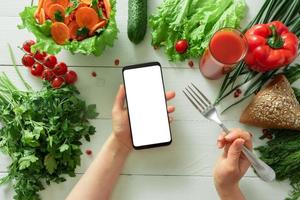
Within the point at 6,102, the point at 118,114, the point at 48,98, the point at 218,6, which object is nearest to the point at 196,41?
the point at 218,6

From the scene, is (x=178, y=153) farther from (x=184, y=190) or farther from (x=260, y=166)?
(x=260, y=166)

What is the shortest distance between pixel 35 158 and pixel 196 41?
0.51 meters

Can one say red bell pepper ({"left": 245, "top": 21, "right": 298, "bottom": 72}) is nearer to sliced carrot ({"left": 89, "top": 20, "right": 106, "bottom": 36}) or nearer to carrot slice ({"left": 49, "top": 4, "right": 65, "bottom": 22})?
sliced carrot ({"left": 89, "top": 20, "right": 106, "bottom": 36})

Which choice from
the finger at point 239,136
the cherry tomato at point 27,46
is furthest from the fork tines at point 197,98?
the cherry tomato at point 27,46

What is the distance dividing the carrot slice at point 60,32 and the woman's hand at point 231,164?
1.51 feet

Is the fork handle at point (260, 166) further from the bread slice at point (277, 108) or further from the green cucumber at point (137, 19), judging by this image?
the green cucumber at point (137, 19)

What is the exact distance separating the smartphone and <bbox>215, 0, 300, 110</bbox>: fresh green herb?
0.17 m

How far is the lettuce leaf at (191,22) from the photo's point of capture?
3.36 ft

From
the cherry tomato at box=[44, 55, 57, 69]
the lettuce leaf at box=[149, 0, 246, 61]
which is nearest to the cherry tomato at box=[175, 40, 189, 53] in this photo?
the lettuce leaf at box=[149, 0, 246, 61]

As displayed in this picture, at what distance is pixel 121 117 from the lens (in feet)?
3.26

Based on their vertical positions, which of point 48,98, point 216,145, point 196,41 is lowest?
point 216,145

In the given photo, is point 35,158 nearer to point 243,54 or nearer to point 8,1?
point 8,1

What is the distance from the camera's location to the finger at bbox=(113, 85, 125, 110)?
0.99 meters

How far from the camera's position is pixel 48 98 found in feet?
3.21
